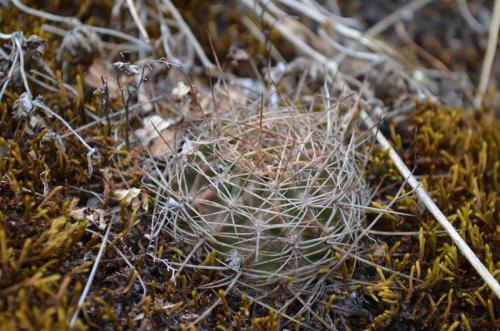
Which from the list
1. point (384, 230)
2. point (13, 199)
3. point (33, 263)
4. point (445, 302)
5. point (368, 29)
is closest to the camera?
point (33, 263)

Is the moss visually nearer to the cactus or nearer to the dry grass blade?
the cactus

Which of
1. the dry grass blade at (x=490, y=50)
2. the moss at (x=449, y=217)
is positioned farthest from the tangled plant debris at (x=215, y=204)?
the dry grass blade at (x=490, y=50)

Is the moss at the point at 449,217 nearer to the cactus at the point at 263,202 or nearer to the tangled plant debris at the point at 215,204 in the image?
the tangled plant debris at the point at 215,204

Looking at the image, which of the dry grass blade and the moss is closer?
the moss

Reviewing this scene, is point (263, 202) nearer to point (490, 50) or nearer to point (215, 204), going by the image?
point (215, 204)

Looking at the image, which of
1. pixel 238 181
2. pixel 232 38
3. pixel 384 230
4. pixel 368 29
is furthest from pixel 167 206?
pixel 368 29

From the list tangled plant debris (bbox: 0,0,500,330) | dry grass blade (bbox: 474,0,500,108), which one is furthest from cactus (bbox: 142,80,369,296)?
dry grass blade (bbox: 474,0,500,108)

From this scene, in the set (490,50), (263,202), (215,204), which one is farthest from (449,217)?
(490,50)

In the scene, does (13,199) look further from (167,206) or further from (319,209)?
(319,209)
